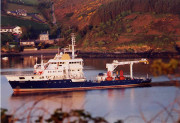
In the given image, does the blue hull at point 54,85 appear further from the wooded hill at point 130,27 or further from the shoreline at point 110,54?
the wooded hill at point 130,27

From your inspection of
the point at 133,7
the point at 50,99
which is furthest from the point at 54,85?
the point at 133,7

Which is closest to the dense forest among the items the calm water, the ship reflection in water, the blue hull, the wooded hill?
the wooded hill

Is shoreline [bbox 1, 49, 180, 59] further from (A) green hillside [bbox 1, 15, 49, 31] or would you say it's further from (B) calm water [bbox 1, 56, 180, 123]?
(B) calm water [bbox 1, 56, 180, 123]

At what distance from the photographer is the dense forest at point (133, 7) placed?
7662cm

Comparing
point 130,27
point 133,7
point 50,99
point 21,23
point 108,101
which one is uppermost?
point 133,7

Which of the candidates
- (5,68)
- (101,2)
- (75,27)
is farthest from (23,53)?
(101,2)

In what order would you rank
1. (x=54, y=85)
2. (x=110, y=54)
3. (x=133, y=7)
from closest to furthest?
(x=54, y=85)
(x=110, y=54)
(x=133, y=7)

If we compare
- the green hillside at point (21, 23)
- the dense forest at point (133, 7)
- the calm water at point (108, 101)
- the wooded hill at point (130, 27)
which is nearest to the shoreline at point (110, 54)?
the wooded hill at point (130, 27)

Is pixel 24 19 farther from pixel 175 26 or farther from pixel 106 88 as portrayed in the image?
pixel 106 88

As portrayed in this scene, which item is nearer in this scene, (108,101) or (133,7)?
(108,101)

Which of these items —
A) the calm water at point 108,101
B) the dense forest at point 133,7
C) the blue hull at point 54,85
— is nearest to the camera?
the calm water at point 108,101

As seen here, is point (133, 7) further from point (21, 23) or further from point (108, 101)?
point (108, 101)

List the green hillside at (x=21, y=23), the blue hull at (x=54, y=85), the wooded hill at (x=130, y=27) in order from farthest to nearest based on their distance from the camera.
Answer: the green hillside at (x=21, y=23), the wooded hill at (x=130, y=27), the blue hull at (x=54, y=85)

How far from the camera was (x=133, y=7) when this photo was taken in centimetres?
8138
